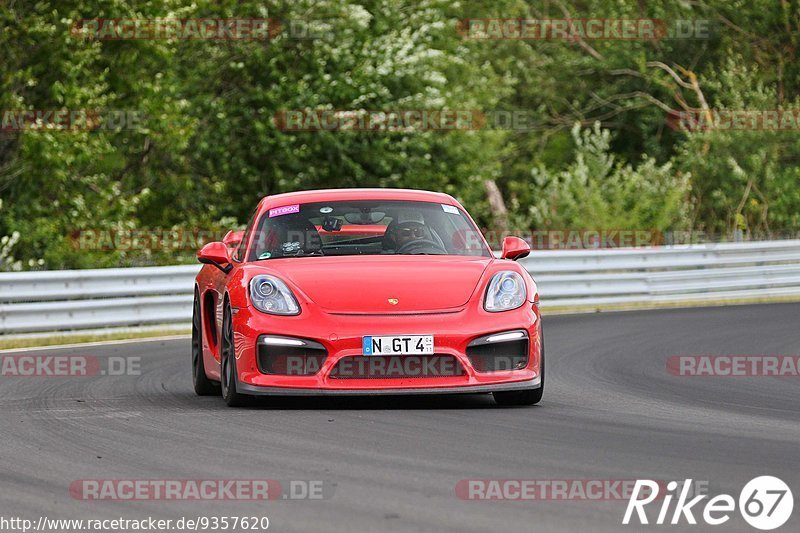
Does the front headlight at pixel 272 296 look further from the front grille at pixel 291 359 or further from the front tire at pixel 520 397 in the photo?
the front tire at pixel 520 397

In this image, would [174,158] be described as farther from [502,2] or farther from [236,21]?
[502,2]

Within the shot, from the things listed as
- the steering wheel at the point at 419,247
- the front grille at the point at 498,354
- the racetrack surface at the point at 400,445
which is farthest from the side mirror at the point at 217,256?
the front grille at the point at 498,354

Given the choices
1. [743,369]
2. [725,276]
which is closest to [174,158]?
[725,276]

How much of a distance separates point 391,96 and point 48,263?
10.9 m

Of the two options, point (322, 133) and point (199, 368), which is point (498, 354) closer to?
point (199, 368)

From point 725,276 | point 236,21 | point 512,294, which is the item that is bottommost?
point 725,276

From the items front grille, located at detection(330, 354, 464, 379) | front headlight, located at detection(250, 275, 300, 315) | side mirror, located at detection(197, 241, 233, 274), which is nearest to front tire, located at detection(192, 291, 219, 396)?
side mirror, located at detection(197, 241, 233, 274)

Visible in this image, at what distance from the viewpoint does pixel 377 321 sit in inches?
356

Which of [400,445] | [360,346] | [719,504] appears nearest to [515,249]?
[360,346]

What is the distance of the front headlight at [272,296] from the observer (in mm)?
9250

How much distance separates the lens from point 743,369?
42.1ft

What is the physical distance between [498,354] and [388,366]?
68 cm

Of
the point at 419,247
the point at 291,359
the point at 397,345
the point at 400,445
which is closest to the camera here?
the point at 400,445

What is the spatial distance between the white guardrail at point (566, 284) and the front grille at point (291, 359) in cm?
914
